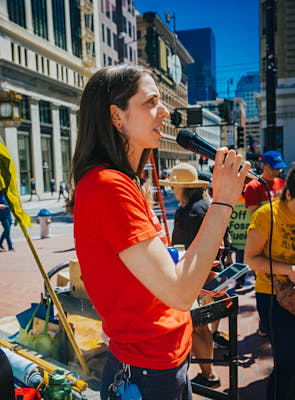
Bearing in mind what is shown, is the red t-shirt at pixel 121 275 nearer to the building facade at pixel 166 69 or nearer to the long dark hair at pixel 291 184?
the long dark hair at pixel 291 184

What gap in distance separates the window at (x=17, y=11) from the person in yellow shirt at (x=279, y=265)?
29.0m

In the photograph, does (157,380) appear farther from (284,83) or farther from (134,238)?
(284,83)

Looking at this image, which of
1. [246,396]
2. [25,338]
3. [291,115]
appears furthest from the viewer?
[291,115]

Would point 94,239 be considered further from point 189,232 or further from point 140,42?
point 140,42

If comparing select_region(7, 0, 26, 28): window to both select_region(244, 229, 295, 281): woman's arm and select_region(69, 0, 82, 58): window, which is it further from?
select_region(244, 229, 295, 281): woman's arm

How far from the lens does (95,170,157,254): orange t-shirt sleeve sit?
1.16m

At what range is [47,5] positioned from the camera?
30406mm

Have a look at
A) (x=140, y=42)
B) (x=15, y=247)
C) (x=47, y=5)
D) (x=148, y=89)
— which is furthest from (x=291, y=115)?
(x=140, y=42)

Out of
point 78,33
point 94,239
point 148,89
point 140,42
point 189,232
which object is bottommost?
point 189,232

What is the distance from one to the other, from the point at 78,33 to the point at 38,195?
15.7 metres

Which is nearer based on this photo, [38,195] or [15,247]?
[15,247]

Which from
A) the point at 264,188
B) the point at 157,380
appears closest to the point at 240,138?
the point at 264,188

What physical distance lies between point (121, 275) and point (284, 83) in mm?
25541

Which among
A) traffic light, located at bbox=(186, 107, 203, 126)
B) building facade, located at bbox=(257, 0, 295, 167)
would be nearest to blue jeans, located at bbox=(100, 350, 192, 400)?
traffic light, located at bbox=(186, 107, 203, 126)
